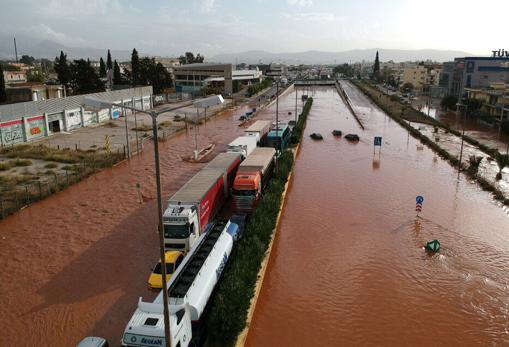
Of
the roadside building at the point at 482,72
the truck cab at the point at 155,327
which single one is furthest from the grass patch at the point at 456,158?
the roadside building at the point at 482,72

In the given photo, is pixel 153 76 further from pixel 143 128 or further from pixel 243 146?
pixel 243 146

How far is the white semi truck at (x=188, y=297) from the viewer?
8695 mm

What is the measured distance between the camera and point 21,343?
1082cm

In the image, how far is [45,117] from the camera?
117 ft

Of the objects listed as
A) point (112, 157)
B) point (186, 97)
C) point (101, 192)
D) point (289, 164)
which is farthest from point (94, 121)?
point (186, 97)

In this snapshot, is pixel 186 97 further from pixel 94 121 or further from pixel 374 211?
pixel 374 211

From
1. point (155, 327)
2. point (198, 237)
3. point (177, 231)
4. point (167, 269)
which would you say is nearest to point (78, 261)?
point (177, 231)

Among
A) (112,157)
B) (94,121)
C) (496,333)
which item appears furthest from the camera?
(94,121)

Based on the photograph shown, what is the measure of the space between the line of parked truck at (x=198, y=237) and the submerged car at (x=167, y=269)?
105 millimetres

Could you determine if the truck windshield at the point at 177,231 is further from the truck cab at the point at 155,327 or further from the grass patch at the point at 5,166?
the grass patch at the point at 5,166

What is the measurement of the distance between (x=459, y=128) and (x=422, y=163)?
2169 centimetres

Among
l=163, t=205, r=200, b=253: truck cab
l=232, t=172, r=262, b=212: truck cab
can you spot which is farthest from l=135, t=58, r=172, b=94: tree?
l=163, t=205, r=200, b=253: truck cab

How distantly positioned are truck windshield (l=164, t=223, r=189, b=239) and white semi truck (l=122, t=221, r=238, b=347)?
2.00 ft

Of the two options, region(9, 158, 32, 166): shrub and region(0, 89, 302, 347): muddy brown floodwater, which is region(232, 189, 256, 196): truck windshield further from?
region(9, 158, 32, 166): shrub
